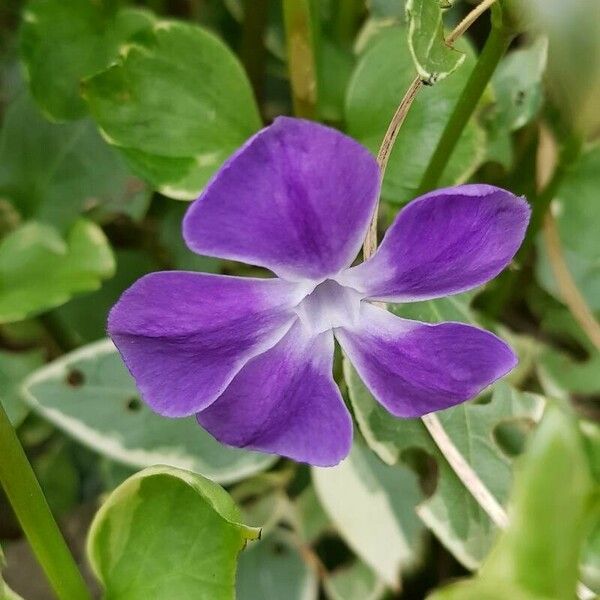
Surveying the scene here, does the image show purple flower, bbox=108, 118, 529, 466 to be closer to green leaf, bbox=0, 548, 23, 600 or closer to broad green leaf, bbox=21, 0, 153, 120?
green leaf, bbox=0, 548, 23, 600

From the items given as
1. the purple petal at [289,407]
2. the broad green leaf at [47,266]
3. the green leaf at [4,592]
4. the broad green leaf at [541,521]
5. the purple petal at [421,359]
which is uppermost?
the broad green leaf at [541,521]

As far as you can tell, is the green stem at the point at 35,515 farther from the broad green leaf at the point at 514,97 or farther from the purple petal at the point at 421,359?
the broad green leaf at the point at 514,97

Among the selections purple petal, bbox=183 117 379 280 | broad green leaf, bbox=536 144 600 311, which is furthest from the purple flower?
broad green leaf, bbox=536 144 600 311

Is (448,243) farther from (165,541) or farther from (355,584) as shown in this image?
(355,584)

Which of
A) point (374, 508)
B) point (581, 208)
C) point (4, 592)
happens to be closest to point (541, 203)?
point (581, 208)

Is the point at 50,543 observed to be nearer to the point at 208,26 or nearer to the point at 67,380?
the point at 67,380

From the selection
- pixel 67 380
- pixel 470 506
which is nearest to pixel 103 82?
pixel 67 380

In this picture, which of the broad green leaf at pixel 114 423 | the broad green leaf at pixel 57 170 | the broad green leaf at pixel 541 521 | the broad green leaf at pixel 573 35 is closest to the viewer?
the broad green leaf at pixel 573 35

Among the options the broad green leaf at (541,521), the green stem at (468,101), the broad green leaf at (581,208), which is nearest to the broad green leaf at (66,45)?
the green stem at (468,101)
